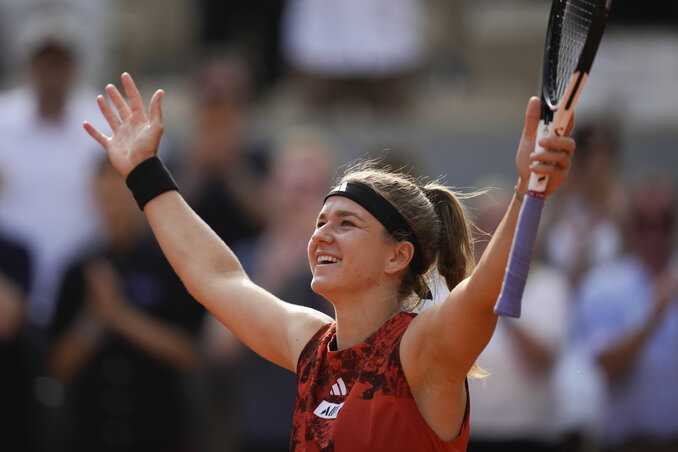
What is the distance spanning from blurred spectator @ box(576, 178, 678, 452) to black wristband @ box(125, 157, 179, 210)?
11.6 feet

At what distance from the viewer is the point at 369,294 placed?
11.6ft

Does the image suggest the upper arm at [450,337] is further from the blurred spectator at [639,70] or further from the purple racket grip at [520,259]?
the blurred spectator at [639,70]

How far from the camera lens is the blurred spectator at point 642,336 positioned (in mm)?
6484

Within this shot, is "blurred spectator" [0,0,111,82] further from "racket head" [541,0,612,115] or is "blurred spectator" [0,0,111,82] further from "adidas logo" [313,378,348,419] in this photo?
"racket head" [541,0,612,115]

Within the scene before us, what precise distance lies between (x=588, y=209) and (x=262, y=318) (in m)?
4.10

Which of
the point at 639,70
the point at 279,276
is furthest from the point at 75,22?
the point at 639,70

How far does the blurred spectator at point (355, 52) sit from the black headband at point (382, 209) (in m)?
5.44

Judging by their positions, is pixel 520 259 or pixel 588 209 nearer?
pixel 520 259

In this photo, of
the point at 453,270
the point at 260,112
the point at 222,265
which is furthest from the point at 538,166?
the point at 260,112

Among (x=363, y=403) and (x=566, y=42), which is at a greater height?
(x=566, y=42)

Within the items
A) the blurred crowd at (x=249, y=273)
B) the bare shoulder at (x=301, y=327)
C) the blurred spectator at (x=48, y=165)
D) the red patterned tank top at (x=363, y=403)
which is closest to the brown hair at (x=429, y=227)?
the red patterned tank top at (x=363, y=403)

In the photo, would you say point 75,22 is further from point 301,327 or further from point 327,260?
point 327,260

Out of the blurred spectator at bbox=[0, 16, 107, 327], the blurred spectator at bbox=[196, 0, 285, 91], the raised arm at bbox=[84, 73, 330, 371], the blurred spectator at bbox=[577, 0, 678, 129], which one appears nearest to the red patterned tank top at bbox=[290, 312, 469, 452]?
the raised arm at bbox=[84, 73, 330, 371]

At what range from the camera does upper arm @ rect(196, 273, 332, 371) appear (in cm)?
376
